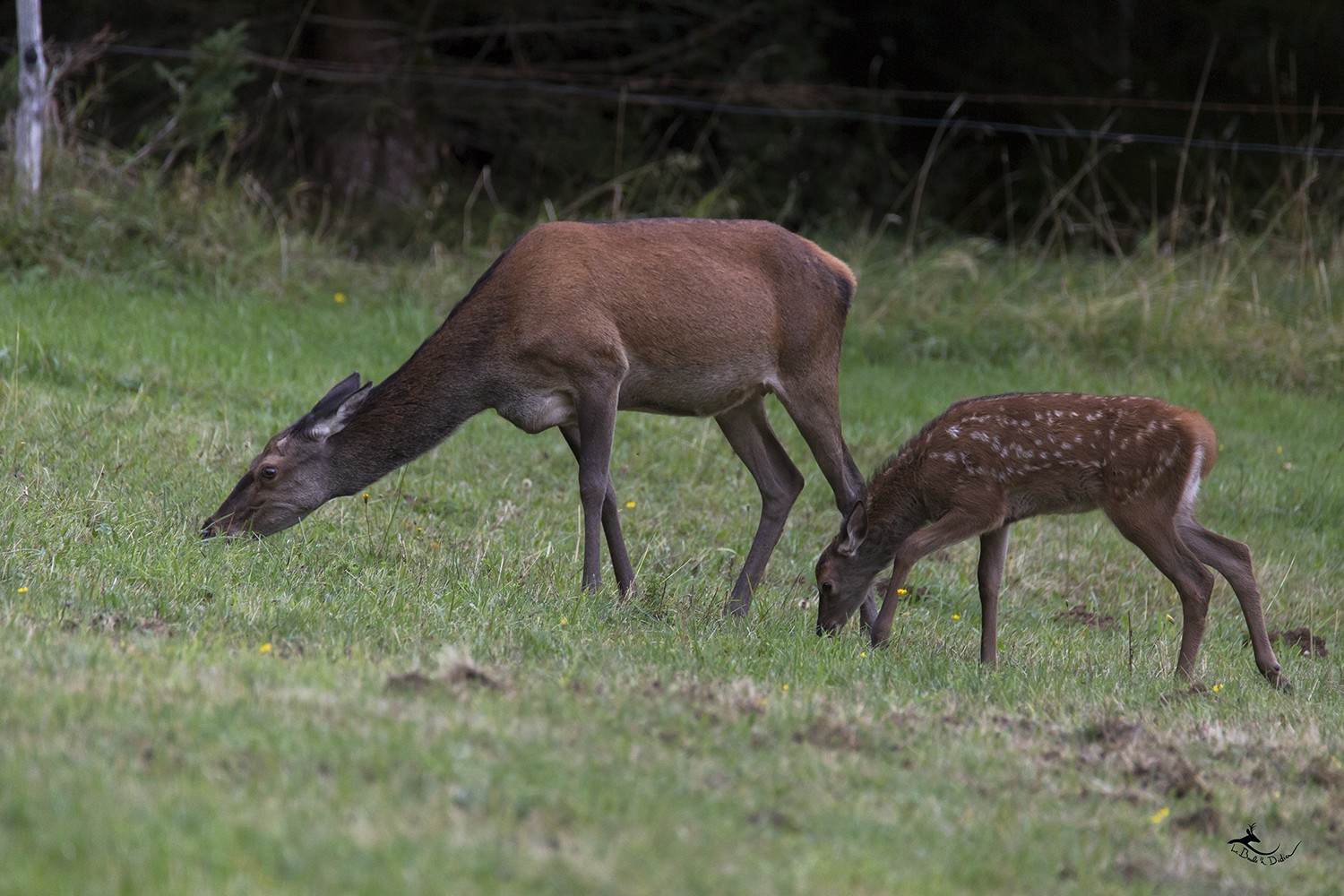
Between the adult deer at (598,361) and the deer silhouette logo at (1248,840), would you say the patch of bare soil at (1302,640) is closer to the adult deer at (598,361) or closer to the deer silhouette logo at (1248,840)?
the adult deer at (598,361)

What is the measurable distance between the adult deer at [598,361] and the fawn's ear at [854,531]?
36 cm

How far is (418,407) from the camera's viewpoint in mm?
7223

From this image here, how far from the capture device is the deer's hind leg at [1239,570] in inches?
256

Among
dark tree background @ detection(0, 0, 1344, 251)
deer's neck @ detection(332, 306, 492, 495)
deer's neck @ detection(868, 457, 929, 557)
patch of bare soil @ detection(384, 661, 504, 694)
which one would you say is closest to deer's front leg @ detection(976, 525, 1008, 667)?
deer's neck @ detection(868, 457, 929, 557)

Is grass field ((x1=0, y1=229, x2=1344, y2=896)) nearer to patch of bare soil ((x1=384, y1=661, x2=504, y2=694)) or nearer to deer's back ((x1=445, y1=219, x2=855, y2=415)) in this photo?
patch of bare soil ((x1=384, y1=661, x2=504, y2=694))

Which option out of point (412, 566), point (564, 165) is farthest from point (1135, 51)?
point (412, 566)

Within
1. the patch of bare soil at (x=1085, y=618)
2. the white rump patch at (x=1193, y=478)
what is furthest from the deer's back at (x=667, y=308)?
the white rump patch at (x=1193, y=478)

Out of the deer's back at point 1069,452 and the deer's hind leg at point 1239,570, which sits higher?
the deer's back at point 1069,452

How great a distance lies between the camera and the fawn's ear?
7.25 meters

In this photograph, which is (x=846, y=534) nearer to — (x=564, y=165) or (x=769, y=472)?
(x=769, y=472)

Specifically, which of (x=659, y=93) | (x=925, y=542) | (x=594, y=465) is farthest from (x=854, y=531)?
(x=659, y=93)

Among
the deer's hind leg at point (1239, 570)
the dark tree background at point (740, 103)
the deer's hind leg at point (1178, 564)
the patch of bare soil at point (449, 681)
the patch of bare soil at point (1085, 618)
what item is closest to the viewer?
the patch of bare soil at point (449, 681)

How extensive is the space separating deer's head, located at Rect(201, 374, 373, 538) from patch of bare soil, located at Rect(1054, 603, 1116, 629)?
3.51m

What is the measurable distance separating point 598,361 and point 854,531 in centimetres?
139
